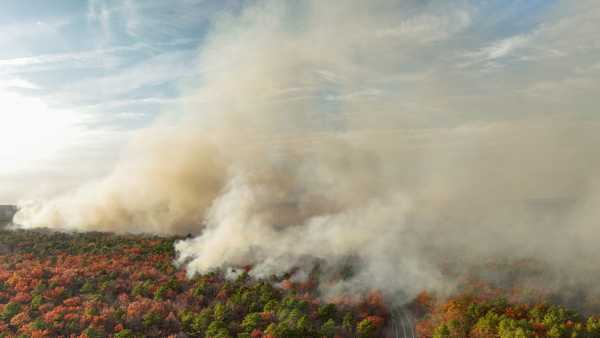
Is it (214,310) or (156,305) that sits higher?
(156,305)

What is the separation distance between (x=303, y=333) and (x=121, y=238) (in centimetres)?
7599

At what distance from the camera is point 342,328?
52.0 meters

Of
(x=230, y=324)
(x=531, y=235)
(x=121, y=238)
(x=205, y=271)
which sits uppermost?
(x=230, y=324)

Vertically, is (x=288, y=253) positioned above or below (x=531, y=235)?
above

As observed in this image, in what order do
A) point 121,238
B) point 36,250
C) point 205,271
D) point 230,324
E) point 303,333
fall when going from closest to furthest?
point 303,333
point 230,324
point 205,271
point 36,250
point 121,238

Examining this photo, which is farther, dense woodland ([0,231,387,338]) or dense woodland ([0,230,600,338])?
dense woodland ([0,231,387,338])

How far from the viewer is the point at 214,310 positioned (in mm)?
55500

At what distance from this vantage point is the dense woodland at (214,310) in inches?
1940

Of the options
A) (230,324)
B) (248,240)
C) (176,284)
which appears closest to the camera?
(230,324)

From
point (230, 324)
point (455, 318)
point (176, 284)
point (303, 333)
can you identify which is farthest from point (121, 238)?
point (455, 318)

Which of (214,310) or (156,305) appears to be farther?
(156,305)

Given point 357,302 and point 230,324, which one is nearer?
point 230,324

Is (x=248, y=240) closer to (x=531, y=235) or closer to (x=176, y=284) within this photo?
(x=176, y=284)

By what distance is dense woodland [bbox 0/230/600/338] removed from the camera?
49281 mm
